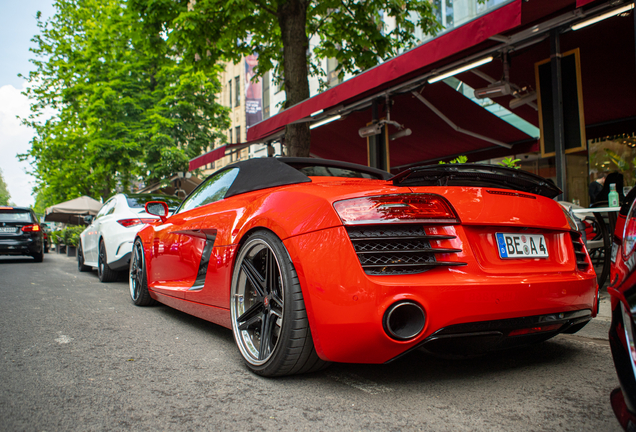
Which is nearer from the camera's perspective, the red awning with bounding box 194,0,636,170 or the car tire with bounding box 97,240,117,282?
the red awning with bounding box 194,0,636,170

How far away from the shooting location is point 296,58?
29.9ft

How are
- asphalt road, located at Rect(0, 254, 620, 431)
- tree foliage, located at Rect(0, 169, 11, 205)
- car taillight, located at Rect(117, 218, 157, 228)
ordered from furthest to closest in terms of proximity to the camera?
tree foliage, located at Rect(0, 169, 11, 205), car taillight, located at Rect(117, 218, 157, 228), asphalt road, located at Rect(0, 254, 620, 431)

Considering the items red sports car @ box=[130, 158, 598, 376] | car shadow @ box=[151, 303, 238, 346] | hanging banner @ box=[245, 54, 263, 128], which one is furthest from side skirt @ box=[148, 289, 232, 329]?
hanging banner @ box=[245, 54, 263, 128]

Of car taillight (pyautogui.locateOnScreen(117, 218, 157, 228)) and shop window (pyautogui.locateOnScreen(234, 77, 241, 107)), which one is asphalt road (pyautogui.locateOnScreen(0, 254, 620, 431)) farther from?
shop window (pyautogui.locateOnScreen(234, 77, 241, 107))

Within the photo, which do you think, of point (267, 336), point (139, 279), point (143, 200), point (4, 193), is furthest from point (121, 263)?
point (4, 193)

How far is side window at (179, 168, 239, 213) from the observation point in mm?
3627

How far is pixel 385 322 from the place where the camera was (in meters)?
2.00

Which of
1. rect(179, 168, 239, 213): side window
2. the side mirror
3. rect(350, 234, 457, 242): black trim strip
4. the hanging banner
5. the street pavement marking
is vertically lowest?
the street pavement marking

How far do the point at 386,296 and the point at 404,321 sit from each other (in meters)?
0.15

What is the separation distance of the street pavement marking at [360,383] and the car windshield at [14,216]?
13.9m

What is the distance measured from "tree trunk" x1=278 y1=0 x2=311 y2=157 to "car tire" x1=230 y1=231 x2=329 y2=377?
6422 millimetres

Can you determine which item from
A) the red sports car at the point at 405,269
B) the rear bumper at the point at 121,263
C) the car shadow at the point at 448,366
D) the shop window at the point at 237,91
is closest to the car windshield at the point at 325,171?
the red sports car at the point at 405,269

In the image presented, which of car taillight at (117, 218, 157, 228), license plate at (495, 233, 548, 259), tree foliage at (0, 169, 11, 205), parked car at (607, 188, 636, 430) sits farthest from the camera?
tree foliage at (0, 169, 11, 205)

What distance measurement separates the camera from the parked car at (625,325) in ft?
4.31
